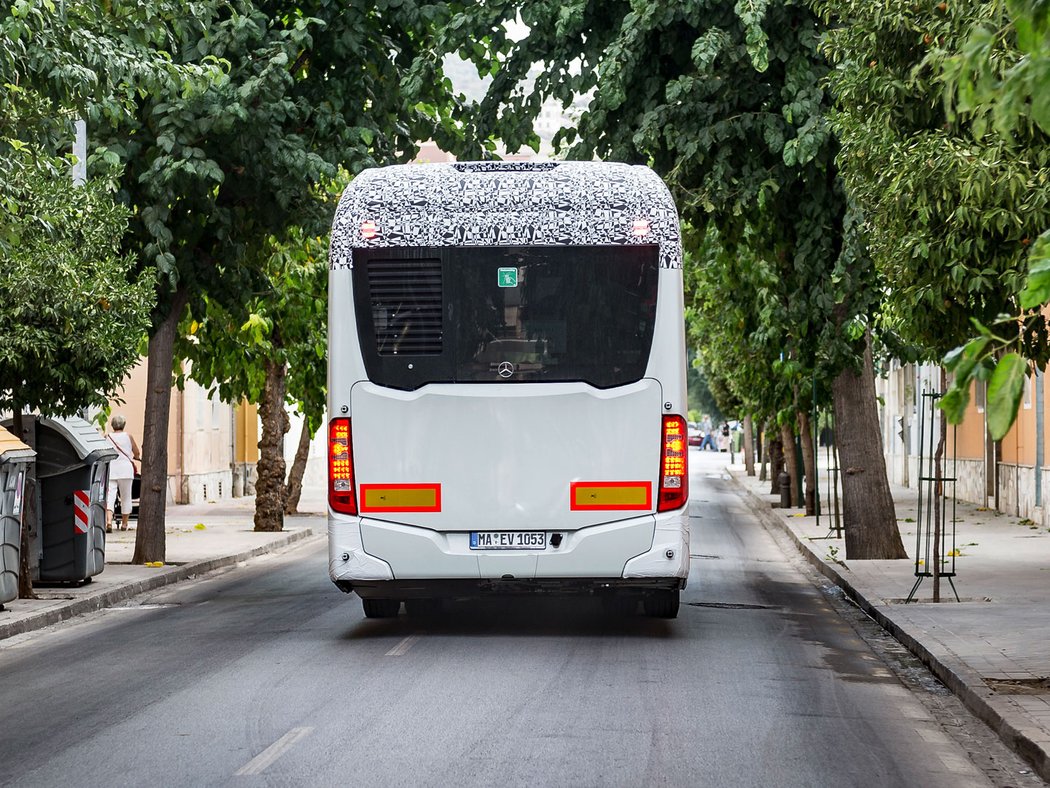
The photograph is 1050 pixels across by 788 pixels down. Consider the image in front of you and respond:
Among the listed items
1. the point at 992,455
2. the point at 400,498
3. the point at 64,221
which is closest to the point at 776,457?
the point at 992,455

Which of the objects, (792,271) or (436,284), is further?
(792,271)

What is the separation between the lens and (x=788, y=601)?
1681cm

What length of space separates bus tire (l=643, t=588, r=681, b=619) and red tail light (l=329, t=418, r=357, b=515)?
8.51 ft

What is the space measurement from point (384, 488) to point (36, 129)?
153 inches

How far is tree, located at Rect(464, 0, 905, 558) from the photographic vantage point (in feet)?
58.1

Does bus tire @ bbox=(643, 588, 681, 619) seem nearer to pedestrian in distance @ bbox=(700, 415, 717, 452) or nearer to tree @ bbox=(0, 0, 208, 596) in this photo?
tree @ bbox=(0, 0, 208, 596)

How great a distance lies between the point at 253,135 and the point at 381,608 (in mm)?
6843

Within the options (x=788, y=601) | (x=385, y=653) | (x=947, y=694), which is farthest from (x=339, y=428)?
(x=788, y=601)

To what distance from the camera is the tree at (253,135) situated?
61.3 feet

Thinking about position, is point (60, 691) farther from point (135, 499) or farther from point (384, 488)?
point (135, 499)

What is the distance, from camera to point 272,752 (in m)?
8.30

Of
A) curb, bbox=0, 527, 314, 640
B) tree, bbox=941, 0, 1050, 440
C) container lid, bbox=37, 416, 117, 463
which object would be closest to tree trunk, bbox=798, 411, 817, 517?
curb, bbox=0, 527, 314, 640

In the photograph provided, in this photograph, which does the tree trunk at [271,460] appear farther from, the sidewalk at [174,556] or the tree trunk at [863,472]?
the tree trunk at [863,472]

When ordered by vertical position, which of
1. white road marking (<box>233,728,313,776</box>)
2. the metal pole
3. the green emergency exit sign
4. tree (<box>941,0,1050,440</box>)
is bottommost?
white road marking (<box>233,728,313,776</box>)
